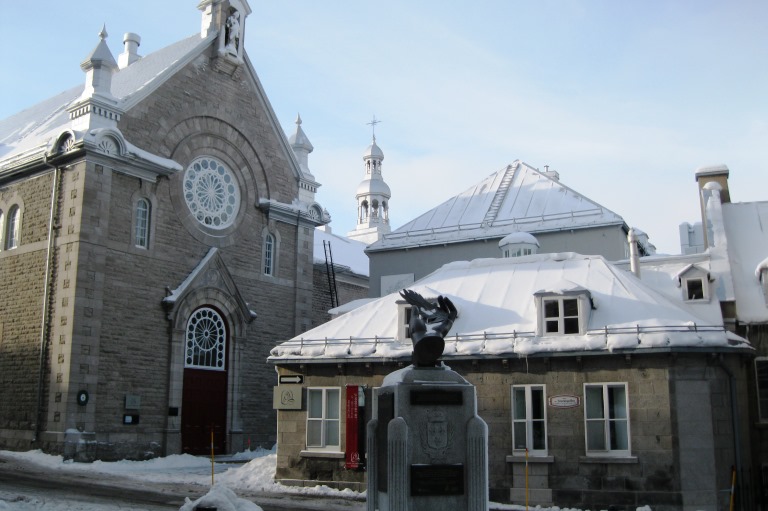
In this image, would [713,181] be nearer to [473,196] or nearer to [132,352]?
[473,196]

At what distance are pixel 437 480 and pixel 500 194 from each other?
93.7ft

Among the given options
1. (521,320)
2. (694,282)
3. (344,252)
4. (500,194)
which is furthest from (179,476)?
(344,252)

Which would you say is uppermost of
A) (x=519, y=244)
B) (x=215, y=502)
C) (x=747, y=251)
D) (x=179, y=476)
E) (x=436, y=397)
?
(x=519, y=244)

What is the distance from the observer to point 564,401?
727 inches

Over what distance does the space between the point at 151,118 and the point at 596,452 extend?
19.4m

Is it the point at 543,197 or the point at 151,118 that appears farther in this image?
the point at 543,197

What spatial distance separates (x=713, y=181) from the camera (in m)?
26.9

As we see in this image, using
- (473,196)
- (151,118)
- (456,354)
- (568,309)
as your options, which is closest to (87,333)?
(151,118)

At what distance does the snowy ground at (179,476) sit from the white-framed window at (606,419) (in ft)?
4.88

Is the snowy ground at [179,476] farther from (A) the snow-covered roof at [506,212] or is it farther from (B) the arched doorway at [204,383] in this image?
(A) the snow-covered roof at [506,212]

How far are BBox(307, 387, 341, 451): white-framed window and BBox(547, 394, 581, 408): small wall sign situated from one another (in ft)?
18.0

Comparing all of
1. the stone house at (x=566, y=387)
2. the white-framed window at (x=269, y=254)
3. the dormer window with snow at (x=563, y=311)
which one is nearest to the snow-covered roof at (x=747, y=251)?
the stone house at (x=566, y=387)

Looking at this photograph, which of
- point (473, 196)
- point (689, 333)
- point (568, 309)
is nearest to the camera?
point (689, 333)

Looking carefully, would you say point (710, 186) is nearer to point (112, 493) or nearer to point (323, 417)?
point (323, 417)
